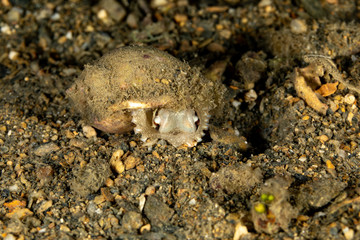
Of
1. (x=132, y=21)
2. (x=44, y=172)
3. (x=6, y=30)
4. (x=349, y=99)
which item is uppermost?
(x=6, y=30)

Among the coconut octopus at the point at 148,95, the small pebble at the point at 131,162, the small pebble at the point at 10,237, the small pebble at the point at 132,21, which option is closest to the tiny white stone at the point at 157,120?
the coconut octopus at the point at 148,95

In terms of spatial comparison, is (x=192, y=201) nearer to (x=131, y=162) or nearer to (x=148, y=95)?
(x=131, y=162)

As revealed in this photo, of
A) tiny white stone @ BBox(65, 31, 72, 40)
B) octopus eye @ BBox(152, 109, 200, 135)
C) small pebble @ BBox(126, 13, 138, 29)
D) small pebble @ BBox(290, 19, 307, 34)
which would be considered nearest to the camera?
octopus eye @ BBox(152, 109, 200, 135)

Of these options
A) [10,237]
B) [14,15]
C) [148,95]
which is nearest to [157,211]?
[148,95]

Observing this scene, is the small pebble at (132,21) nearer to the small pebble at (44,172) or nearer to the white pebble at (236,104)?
the white pebble at (236,104)

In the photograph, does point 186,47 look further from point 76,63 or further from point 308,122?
point 308,122

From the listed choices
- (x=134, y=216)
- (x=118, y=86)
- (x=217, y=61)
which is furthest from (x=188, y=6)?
(x=134, y=216)

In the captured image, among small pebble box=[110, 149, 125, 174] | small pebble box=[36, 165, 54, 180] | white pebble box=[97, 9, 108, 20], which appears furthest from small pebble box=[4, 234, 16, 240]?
white pebble box=[97, 9, 108, 20]

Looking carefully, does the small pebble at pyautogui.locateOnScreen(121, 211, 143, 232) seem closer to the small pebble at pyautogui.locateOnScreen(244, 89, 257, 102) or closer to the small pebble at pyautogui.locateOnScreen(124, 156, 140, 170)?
the small pebble at pyautogui.locateOnScreen(124, 156, 140, 170)
